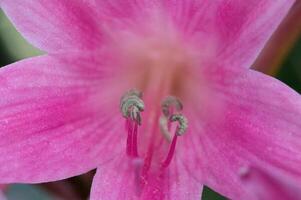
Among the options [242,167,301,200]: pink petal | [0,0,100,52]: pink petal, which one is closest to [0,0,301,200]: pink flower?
[0,0,100,52]: pink petal

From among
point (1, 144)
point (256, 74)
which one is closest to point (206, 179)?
point (256, 74)

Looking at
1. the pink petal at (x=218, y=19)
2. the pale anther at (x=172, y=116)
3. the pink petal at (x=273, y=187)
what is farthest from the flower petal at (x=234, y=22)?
the pink petal at (x=273, y=187)

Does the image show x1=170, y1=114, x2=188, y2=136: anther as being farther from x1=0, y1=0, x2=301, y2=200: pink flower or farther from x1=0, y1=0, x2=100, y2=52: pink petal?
x1=0, y1=0, x2=100, y2=52: pink petal

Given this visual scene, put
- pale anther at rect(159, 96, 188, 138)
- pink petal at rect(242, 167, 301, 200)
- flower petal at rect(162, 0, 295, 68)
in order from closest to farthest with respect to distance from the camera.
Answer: pink petal at rect(242, 167, 301, 200), flower petal at rect(162, 0, 295, 68), pale anther at rect(159, 96, 188, 138)

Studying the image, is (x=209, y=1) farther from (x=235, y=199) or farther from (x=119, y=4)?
(x=235, y=199)

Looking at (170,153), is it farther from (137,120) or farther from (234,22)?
(234,22)

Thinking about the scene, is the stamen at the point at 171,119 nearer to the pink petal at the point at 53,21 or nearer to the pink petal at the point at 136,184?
the pink petal at the point at 136,184

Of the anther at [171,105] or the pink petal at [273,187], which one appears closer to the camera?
the pink petal at [273,187]
